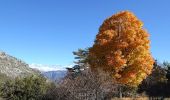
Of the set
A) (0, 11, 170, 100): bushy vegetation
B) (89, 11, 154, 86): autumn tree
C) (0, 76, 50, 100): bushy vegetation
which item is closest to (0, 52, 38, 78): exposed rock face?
(0, 11, 170, 100): bushy vegetation

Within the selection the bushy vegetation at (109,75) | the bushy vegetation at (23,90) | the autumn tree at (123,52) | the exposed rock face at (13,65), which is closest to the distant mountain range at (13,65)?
the exposed rock face at (13,65)

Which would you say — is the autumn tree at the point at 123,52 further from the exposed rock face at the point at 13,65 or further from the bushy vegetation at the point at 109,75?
the exposed rock face at the point at 13,65

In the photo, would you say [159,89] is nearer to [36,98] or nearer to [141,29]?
[141,29]

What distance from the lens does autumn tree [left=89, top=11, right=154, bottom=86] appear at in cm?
5169

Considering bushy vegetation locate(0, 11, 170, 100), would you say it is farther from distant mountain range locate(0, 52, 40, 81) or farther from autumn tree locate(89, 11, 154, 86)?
distant mountain range locate(0, 52, 40, 81)

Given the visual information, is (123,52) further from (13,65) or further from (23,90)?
(13,65)

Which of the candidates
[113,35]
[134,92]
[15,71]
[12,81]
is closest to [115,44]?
[113,35]

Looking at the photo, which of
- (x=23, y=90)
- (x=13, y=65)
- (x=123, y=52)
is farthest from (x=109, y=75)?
(x=13, y=65)

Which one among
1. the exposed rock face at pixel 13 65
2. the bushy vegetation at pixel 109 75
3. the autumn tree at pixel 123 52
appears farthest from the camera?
the exposed rock face at pixel 13 65

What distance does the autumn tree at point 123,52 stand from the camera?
51.7m

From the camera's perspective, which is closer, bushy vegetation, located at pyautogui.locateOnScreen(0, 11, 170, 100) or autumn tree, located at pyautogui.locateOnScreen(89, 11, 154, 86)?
bushy vegetation, located at pyautogui.locateOnScreen(0, 11, 170, 100)

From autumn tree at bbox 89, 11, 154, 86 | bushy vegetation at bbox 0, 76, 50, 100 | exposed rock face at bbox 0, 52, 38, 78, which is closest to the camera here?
bushy vegetation at bbox 0, 76, 50, 100

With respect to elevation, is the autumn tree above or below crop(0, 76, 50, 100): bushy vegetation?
above

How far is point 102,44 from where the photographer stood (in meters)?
52.6
